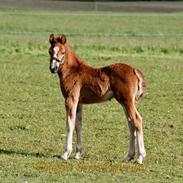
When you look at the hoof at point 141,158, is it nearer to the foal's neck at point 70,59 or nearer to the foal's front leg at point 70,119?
the foal's front leg at point 70,119

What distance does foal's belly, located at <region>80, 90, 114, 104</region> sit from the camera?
10.1m

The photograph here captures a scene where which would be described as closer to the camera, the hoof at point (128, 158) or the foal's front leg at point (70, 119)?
the hoof at point (128, 158)

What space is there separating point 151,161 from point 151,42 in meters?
21.5

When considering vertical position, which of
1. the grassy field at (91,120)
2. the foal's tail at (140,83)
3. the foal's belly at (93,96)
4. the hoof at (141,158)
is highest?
the foal's tail at (140,83)

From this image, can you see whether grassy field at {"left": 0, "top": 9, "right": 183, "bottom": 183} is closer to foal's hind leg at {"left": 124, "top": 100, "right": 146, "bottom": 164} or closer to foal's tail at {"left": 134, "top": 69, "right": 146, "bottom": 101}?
foal's hind leg at {"left": 124, "top": 100, "right": 146, "bottom": 164}

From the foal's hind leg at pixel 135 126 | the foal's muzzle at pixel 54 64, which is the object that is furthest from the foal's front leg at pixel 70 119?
the foal's hind leg at pixel 135 126

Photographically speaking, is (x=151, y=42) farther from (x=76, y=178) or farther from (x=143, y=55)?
(x=76, y=178)

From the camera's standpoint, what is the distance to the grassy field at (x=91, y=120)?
942 centimetres

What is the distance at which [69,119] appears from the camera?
33.4ft

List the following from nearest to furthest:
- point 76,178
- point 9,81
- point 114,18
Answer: point 76,178 → point 9,81 → point 114,18

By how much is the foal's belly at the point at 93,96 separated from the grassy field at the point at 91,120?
811 mm

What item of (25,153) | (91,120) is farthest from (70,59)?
(91,120)

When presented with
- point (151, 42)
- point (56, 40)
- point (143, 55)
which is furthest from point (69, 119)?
point (151, 42)

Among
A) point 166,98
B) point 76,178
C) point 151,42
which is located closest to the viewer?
point 76,178
